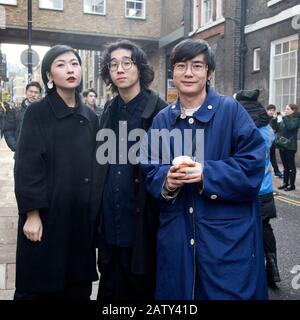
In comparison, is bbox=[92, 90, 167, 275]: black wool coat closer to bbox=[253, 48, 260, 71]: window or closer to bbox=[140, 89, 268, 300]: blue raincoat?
bbox=[140, 89, 268, 300]: blue raincoat

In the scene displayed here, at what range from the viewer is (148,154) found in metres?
2.14

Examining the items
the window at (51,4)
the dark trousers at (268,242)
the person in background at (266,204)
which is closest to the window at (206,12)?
the window at (51,4)

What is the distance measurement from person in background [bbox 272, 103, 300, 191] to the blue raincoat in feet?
24.6

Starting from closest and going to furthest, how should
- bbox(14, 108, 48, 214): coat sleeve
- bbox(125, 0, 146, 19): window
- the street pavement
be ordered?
bbox(14, 108, 48, 214): coat sleeve
the street pavement
bbox(125, 0, 146, 19): window

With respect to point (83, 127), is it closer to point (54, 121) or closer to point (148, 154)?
point (54, 121)

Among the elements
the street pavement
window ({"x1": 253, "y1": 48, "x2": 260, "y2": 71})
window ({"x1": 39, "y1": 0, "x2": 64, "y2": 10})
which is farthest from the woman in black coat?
window ({"x1": 39, "y1": 0, "x2": 64, "y2": 10})

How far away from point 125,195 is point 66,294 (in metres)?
0.79

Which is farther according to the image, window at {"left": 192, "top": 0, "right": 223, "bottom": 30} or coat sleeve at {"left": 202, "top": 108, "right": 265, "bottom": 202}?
window at {"left": 192, "top": 0, "right": 223, "bottom": 30}

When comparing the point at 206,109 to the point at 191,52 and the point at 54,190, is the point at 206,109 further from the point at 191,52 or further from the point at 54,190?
the point at 54,190

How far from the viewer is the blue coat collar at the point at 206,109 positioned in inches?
81.0

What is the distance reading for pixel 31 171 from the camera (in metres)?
2.42

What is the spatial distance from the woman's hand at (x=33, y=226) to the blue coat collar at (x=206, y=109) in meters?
0.99

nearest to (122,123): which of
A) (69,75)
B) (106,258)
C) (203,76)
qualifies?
(69,75)

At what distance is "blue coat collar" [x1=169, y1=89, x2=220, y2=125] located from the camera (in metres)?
2.06
